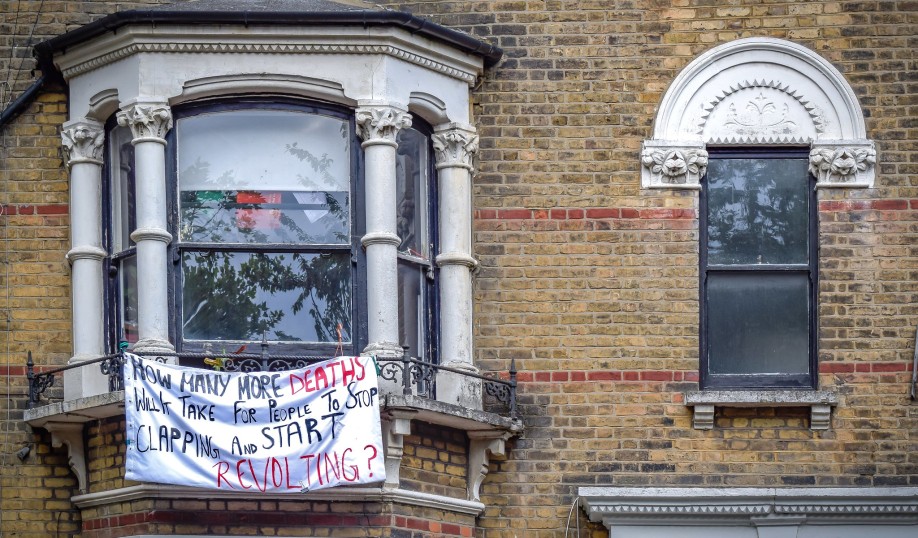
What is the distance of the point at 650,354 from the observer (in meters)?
14.5

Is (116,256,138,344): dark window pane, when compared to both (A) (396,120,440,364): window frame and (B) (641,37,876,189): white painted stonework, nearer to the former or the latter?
(A) (396,120,440,364): window frame

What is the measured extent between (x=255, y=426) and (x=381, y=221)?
69.6 inches

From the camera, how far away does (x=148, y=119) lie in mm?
14000

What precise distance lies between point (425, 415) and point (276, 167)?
2.15 metres

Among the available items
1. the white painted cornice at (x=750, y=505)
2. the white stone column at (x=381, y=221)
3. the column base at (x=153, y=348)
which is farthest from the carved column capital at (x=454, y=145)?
the white painted cornice at (x=750, y=505)

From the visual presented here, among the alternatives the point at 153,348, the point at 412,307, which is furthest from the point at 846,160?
the point at 153,348

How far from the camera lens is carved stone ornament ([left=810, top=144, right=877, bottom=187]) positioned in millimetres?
14688

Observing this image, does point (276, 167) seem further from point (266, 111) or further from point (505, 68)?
point (505, 68)

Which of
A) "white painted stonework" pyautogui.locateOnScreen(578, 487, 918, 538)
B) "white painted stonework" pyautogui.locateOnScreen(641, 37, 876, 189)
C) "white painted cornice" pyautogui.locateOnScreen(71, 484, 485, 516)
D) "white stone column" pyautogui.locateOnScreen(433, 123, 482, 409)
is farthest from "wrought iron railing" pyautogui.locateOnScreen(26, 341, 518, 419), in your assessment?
"white painted stonework" pyautogui.locateOnScreen(641, 37, 876, 189)

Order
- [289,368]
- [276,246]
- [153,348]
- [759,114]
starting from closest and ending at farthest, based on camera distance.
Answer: [153,348] → [289,368] → [276,246] → [759,114]

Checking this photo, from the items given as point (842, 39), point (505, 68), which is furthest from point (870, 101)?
point (505, 68)

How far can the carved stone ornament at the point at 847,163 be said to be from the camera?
14.7 meters

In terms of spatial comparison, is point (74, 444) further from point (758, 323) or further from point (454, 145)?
point (758, 323)

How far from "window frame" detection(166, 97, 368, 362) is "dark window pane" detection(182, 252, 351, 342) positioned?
0.16 ft
